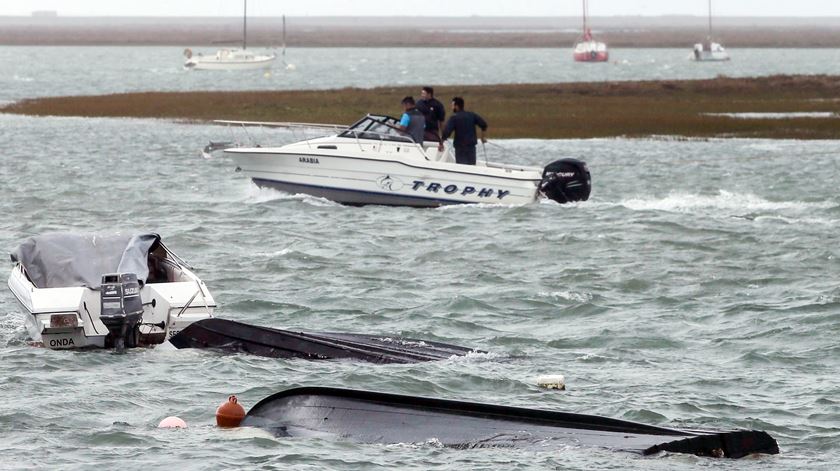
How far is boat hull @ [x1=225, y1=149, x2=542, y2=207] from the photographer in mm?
28656

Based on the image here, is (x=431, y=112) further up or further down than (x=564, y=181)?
further up

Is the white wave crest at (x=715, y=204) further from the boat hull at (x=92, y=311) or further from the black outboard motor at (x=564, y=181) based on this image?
the boat hull at (x=92, y=311)

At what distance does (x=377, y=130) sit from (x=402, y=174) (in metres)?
1.05

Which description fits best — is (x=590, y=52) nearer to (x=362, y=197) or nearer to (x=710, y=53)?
(x=710, y=53)

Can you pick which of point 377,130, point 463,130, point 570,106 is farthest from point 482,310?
point 570,106

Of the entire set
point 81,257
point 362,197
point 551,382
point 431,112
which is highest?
point 431,112

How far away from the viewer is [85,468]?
462 inches

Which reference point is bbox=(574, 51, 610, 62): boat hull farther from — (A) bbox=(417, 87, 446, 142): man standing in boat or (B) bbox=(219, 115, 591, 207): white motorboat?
(A) bbox=(417, 87, 446, 142): man standing in boat

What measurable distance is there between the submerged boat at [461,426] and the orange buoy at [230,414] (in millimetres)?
78

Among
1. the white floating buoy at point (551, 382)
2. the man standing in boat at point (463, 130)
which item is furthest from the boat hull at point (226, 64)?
the white floating buoy at point (551, 382)

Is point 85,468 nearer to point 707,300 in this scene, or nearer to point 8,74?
point 707,300

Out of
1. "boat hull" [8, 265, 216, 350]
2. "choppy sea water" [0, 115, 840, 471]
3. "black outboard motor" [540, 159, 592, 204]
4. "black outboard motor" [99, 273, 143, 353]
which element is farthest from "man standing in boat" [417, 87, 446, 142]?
"black outboard motor" [99, 273, 143, 353]

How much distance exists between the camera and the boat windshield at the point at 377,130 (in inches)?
1129

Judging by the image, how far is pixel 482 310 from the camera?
19.2 metres
